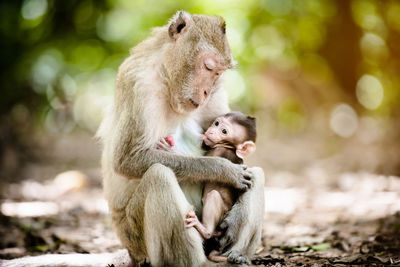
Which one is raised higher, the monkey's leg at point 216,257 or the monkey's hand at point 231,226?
the monkey's hand at point 231,226

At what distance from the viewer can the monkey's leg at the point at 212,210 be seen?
14.9ft

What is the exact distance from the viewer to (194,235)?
4.30m

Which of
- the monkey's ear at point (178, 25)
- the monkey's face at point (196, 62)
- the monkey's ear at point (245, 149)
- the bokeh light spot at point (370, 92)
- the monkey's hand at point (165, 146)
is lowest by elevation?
the monkey's ear at point (245, 149)

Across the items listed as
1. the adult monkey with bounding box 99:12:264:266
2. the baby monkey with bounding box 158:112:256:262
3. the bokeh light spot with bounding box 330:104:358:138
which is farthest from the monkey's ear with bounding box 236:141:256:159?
the bokeh light spot with bounding box 330:104:358:138

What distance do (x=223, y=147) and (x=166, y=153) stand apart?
753 mm

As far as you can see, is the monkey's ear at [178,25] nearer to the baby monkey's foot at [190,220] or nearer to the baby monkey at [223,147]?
the baby monkey at [223,147]

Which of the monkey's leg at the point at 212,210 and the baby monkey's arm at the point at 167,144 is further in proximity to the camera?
the baby monkey's arm at the point at 167,144

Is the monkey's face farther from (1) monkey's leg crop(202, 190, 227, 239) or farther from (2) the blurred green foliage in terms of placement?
(2) the blurred green foliage

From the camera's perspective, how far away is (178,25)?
4.75m

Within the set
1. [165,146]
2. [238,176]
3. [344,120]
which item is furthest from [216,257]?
[344,120]

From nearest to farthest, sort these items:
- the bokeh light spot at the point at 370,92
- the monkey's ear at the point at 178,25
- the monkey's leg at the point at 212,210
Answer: the monkey's leg at the point at 212,210 → the monkey's ear at the point at 178,25 → the bokeh light spot at the point at 370,92

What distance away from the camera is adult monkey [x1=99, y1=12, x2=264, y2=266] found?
4.28 metres

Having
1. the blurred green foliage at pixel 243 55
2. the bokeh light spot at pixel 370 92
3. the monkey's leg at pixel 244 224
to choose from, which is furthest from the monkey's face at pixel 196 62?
the bokeh light spot at pixel 370 92

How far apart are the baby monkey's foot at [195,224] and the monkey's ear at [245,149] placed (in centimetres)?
101
